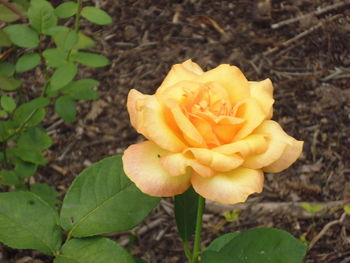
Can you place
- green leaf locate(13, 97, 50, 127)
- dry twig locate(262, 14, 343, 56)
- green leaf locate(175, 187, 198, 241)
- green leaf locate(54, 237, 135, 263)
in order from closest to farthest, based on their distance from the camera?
green leaf locate(54, 237, 135, 263) < green leaf locate(175, 187, 198, 241) < green leaf locate(13, 97, 50, 127) < dry twig locate(262, 14, 343, 56)

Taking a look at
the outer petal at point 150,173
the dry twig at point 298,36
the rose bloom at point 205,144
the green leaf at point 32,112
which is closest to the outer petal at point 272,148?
the rose bloom at point 205,144

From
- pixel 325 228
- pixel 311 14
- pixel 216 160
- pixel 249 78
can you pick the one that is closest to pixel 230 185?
pixel 216 160

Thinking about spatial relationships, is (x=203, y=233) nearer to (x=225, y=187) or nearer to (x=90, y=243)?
(x=90, y=243)

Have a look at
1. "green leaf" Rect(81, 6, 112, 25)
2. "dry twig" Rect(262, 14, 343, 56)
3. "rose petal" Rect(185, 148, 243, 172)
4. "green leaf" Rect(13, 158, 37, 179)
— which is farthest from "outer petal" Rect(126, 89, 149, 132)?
"dry twig" Rect(262, 14, 343, 56)

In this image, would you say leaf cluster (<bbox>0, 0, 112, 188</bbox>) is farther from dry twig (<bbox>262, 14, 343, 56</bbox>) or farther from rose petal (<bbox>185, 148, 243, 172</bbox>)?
dry twig (<bbox>262, 14, 343, 56</bbox>)

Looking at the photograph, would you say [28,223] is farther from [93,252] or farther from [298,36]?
[298,36]
